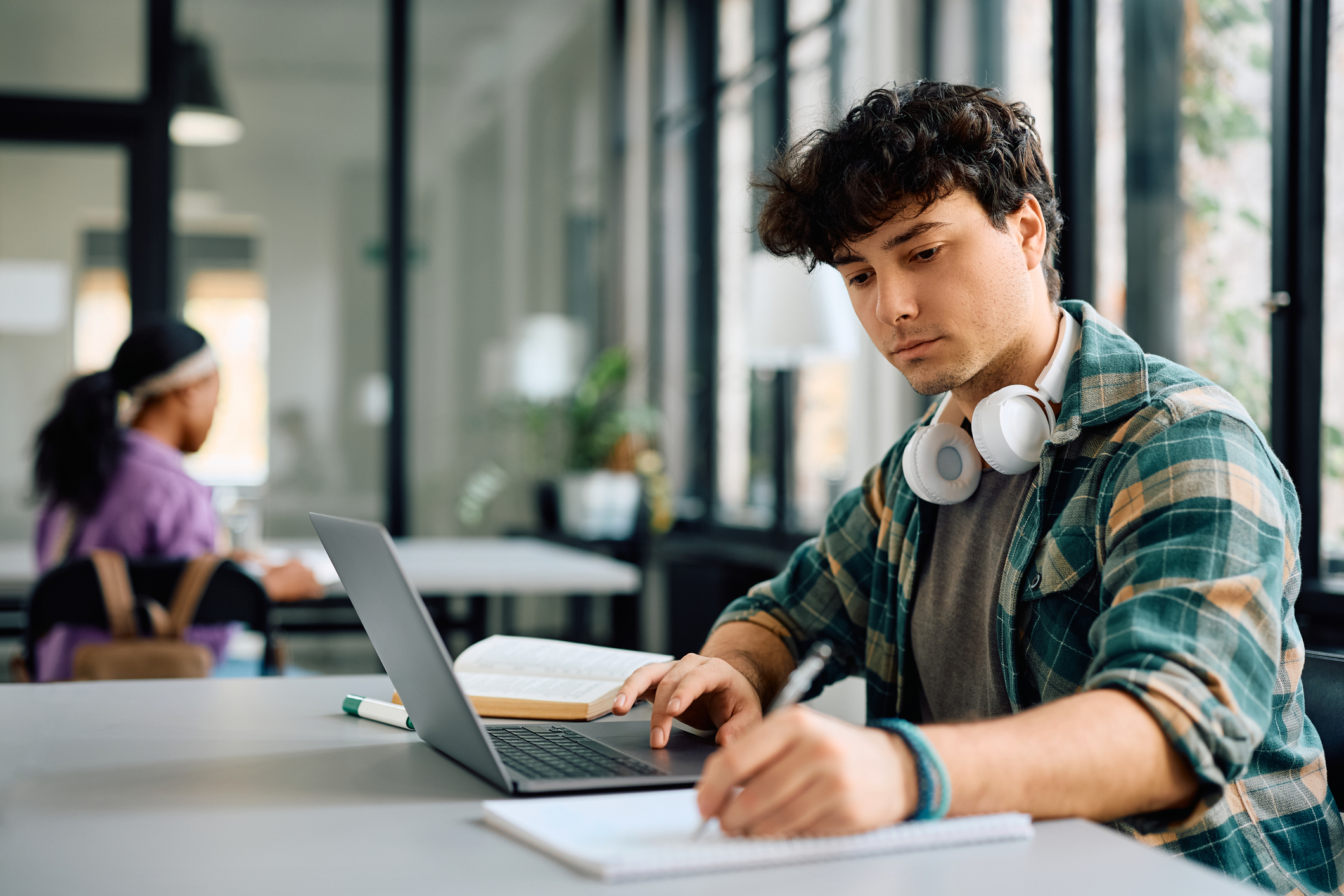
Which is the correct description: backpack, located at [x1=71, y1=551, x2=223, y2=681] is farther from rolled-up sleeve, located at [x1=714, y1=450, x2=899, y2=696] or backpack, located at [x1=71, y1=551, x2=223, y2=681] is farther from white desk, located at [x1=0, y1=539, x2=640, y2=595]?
rolled-up sleeve, located at [x1=714, y1=450, x2=899, y2=696]

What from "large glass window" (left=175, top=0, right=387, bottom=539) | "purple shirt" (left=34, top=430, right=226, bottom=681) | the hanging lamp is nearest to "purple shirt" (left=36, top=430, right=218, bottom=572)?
"purple shirt" (left=34, top=430, right=226, bottom=681)

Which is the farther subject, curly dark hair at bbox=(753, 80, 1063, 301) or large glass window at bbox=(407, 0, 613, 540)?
large glass window at bbox=(407, 0, 613, 540)

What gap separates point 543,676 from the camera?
1277mm

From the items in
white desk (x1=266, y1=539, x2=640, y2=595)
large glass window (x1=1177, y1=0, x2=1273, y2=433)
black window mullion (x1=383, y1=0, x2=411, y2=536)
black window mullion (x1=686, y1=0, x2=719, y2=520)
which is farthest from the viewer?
black window mullion (x1=383, y1=0, x2=411, y2=536)

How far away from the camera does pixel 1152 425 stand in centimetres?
103

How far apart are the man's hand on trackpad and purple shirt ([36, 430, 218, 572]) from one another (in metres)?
1.57

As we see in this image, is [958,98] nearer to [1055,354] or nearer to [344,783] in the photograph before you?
[1055,354]

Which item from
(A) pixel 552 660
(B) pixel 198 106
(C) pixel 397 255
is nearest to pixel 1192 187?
(A) pixel 552 660

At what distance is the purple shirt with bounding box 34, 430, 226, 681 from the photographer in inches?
93.4

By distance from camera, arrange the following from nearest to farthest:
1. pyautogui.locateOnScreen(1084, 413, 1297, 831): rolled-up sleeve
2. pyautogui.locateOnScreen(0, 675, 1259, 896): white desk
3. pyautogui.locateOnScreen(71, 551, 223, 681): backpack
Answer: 1. pyautogui.locateOnScreen(0, 675, 1259, 896): white desk
2. pyautogui.locateOnScreen(1084, 413, 1297, 831): rolled-up sleeve
3. pyautogui.locateOnScreen(71, 551, 223, 681): backpack

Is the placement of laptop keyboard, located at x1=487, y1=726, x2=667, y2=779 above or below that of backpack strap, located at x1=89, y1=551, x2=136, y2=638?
above

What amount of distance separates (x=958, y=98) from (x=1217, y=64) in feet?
4.74

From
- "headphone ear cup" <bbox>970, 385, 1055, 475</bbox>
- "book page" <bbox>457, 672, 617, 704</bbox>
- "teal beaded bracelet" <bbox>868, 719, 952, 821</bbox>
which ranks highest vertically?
"headphone ear cup" <bbox>970, 385, 1055, 475</bbox>

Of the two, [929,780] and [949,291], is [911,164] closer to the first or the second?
[949,291]
